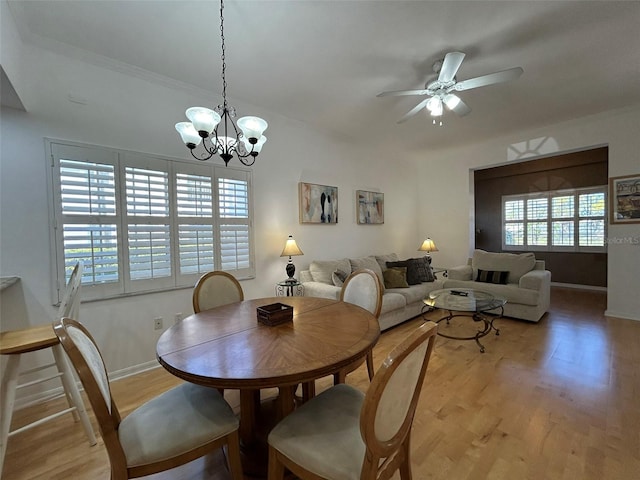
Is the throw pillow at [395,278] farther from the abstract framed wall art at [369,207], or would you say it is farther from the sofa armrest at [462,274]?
the abstract framed wall art at [369,207]

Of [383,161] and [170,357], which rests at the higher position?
[383,161]

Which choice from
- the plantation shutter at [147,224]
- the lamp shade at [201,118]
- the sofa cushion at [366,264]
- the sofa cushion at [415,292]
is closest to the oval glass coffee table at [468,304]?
the sofa cushion at [415,292]

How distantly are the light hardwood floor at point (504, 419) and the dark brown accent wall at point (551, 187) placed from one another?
11.3 ft

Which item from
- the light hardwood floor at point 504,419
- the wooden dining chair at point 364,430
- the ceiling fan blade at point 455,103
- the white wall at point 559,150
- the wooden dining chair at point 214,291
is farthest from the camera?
the white wall at point 559,150

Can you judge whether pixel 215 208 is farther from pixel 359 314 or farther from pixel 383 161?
pixel 383 161

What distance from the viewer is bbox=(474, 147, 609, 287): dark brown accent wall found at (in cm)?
543

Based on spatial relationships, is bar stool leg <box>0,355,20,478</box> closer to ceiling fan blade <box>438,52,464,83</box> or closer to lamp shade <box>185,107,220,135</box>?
lamp shade <box>185,107,220,135</box>

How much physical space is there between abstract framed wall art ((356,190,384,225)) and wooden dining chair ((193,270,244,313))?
2.83 m

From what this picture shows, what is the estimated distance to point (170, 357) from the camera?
1.20 meters

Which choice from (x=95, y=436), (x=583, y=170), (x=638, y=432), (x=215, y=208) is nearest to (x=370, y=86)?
(x=215, y=208)

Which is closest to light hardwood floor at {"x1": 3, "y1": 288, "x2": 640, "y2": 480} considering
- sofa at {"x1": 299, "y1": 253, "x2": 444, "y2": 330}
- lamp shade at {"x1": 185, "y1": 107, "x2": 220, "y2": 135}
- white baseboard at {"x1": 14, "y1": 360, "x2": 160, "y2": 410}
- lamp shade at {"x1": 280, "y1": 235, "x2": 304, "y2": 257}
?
white baseboard at {"x1": 14, "y1": 360, "x2": 160, "y2": 410}

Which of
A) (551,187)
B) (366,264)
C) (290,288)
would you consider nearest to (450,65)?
(366,264)

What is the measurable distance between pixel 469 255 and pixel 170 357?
17.4 ft

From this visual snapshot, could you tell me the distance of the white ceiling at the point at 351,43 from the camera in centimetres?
187
